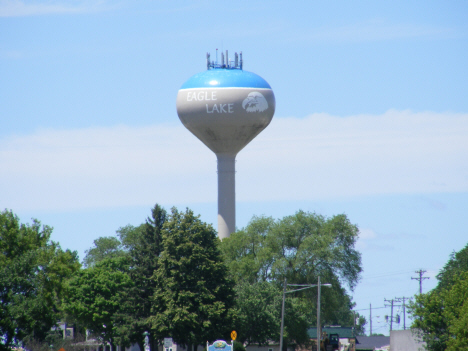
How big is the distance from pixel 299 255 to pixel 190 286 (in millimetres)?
16454

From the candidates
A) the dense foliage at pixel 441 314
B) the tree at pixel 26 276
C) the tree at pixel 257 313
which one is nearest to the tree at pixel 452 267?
the dense foliage at pixel 441 314

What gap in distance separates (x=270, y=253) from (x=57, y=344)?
2075cm

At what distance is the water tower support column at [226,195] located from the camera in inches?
3253

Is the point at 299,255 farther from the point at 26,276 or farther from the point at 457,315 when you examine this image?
the point at 26,276

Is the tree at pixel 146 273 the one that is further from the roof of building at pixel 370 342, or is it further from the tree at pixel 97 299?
the roof of building at pixel 370 342

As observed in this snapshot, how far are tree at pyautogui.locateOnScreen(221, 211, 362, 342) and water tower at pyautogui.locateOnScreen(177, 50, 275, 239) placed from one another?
10.8m

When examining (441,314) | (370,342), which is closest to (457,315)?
(441,314)

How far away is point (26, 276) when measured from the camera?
43.4 metres

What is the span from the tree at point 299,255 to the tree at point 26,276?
23218mm

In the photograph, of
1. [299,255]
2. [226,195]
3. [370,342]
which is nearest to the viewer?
[299,255]

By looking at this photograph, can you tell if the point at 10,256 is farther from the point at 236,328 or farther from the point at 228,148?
the point at 228,148

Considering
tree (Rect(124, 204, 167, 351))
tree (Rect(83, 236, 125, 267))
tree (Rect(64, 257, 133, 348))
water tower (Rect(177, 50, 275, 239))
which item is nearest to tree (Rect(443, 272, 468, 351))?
tree (Rect(124, 204, 167, 351))

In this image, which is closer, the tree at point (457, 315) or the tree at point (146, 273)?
the tree at point (457, 315)

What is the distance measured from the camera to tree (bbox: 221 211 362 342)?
67438 millimetres
